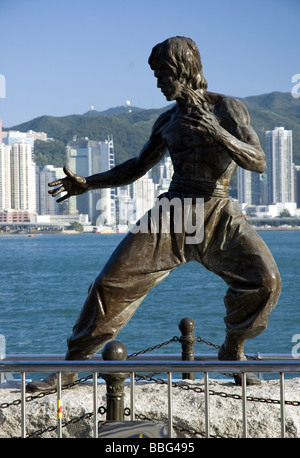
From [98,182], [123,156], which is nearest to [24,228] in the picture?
[123,156]

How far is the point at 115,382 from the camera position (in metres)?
3.59

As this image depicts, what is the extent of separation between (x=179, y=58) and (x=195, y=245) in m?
1.26

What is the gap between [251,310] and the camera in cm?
457

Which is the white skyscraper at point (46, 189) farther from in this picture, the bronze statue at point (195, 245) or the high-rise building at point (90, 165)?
the bronze statue at point (195, 245)

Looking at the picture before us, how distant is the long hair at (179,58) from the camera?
4.52 meters

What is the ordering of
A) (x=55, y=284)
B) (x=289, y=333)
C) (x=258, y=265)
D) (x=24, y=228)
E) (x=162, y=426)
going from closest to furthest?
(x=162, y=426), (x=258, y=265), (x=289, y=333), (x=55, y=284), (x=24, y=228)

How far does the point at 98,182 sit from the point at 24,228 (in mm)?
103942

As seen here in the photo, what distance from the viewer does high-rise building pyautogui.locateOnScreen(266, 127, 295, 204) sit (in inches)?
3915

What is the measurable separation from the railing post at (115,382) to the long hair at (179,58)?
1.95 meters

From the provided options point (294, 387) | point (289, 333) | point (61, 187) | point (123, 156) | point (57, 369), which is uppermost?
point (123, 156)
